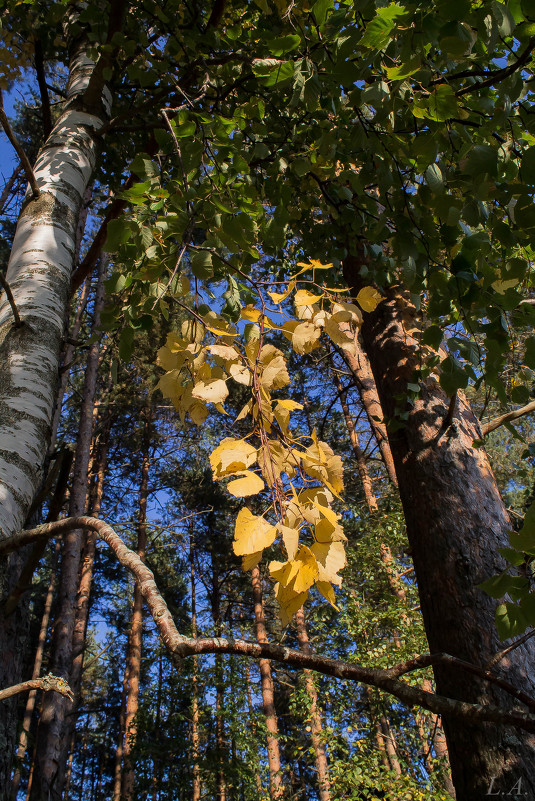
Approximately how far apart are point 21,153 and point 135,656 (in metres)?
12.1

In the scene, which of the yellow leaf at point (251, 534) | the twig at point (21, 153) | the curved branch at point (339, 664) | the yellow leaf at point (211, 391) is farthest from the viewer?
the twig at point (21, 153)

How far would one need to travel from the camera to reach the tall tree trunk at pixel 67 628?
19.8 feet

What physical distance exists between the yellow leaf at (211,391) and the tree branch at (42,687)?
1.85 ft

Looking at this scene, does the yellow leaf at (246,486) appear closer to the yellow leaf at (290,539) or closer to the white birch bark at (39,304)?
the yellow leaf at (290,539)

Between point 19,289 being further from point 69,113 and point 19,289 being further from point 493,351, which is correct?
point 493,351

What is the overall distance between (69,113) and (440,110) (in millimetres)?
1461

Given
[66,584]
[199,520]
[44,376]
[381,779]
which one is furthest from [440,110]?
[199,520]

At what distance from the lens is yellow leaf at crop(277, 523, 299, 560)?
72 cm

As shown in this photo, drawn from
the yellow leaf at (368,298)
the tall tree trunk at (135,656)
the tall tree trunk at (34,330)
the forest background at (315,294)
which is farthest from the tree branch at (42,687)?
the tall tree trunk at (135,656)

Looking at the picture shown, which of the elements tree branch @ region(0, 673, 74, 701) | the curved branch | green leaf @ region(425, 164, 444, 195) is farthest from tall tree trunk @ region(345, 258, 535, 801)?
tree branch @ region(0, 673, 74, 701)

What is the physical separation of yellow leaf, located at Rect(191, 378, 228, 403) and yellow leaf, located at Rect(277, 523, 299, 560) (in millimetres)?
304

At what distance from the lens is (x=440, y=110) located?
1012 millimetres

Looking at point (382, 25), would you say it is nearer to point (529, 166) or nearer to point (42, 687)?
point (529, 166)

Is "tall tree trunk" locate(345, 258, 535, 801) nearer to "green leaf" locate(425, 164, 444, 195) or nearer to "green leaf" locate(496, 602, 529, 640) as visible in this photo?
"green leaf" locate(496, 602, 529, 640)
